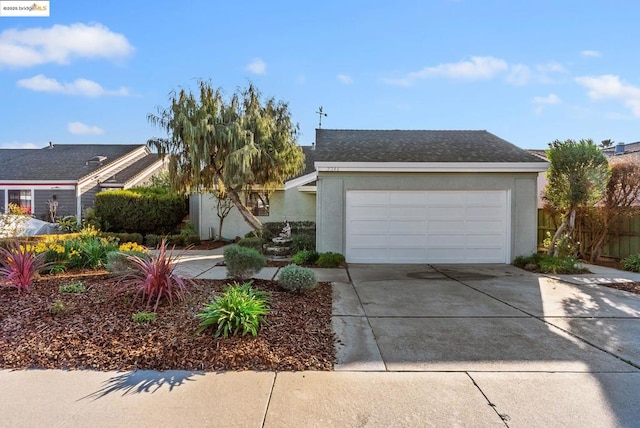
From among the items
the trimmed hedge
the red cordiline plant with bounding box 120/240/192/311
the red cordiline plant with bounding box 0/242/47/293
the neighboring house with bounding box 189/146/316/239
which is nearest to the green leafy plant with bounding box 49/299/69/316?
the red cordiline plant with bounding box 120/240/192/311

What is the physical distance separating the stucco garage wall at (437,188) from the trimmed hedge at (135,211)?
858cm

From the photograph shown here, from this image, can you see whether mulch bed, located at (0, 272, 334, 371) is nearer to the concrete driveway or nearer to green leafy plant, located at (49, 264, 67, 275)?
the concrete driveway

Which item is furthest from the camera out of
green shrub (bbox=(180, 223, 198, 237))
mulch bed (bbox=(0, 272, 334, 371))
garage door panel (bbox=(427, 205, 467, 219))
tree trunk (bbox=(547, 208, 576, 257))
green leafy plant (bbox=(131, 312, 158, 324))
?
green shrub (bbox=(180, 223, 198, 237))

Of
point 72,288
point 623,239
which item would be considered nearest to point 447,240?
point 623,239

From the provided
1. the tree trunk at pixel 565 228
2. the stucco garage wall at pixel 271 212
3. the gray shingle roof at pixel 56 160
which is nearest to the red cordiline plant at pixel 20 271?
the stucco garage wall at pixel 271 212

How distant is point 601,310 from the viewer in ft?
19.0

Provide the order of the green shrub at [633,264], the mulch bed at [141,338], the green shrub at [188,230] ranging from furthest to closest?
the green shrub at [188,230] < the green shrub at [633,264] < the mulch bed at [141,338]

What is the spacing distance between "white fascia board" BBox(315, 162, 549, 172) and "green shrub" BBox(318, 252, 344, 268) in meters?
2.47

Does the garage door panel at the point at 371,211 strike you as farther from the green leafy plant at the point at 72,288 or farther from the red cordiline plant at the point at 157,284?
the green leafy plant at the point at 72,288

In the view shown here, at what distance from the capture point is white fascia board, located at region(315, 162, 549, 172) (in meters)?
10.1

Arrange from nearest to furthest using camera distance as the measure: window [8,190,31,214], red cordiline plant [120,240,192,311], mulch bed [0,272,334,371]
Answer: mulch bed [0,272,334,371] < red cordiline plant [120,240,192,311] < window [8,190,31,214]

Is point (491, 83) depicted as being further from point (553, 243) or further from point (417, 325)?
point (417, 325)

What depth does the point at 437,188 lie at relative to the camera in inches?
408

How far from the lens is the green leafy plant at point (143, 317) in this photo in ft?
15.0
